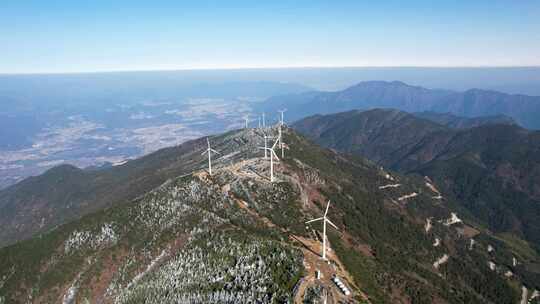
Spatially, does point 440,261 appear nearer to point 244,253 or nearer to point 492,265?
point 492,265

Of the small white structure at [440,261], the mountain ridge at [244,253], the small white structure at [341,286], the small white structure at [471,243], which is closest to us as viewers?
the small white structure at [341,286]

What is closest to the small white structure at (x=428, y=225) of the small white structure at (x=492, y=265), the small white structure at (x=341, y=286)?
the small white structure at (x=492, y=265)

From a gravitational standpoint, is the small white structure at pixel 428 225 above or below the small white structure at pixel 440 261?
above

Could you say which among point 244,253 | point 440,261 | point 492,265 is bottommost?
point 492,265

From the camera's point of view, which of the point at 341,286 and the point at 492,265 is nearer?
the point at 341,286

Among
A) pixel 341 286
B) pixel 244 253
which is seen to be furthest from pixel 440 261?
pixel 244 253

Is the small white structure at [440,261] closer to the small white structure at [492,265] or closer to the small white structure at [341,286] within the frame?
the small white structure at [492,265]

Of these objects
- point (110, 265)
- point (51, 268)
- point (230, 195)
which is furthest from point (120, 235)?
point (230, 195)

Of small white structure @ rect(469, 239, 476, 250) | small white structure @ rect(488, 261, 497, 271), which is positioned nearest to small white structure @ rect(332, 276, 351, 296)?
small white structure @ rect(488, 261, 497, 271)

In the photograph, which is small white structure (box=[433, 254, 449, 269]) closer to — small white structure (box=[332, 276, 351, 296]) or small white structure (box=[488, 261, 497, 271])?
small white structure (box=[488, 261, 497, 271])

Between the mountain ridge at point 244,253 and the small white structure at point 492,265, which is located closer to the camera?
the mountain ridge at point 244,253

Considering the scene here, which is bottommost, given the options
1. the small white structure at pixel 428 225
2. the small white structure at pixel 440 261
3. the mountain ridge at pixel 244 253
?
the small white structure at pixel 440 261
